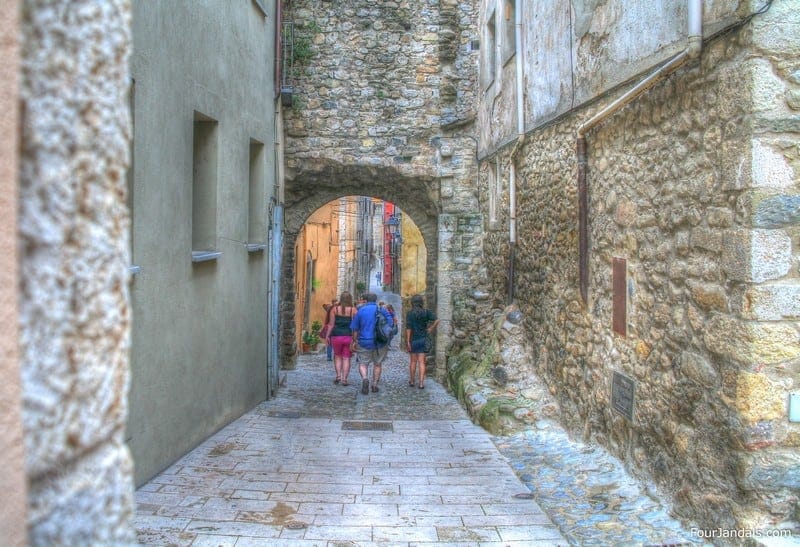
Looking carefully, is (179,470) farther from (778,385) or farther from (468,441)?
(778,385)

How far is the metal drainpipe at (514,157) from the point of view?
7762 mm

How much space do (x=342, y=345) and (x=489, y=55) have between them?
4.46 metres

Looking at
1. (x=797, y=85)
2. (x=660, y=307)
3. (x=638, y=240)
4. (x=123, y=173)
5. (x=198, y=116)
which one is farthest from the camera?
(x=198, y=116)

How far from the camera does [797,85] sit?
9.95 feet

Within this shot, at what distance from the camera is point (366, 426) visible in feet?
23.4

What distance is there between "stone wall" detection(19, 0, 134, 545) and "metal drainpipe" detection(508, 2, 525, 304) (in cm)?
697

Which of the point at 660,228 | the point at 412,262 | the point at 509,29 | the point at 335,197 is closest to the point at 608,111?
the point at 660,228

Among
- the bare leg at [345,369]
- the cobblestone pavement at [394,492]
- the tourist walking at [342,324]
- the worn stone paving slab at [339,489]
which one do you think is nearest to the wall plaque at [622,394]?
the cobblestone pavement at [394,492]

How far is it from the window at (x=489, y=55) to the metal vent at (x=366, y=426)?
4.79 metres

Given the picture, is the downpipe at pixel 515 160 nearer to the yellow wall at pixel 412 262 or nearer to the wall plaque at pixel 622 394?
the wall plaque at pixel 622 394

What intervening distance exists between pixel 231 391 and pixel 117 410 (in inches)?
233

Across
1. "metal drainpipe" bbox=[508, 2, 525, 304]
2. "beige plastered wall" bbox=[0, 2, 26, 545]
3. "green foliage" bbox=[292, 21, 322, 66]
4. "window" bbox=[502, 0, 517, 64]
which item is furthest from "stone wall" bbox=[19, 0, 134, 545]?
"green foliage" bbox=[292, 21, 322, 66]

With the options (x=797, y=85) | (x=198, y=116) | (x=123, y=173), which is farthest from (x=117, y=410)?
(x=198, y=116)

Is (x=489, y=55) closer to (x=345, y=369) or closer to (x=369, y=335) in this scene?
(x=369, y=335)
